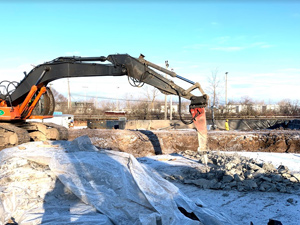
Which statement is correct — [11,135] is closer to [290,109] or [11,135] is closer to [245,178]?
[245,178]

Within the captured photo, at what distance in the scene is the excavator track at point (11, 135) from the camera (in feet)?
31.9

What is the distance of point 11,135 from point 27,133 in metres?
0.54

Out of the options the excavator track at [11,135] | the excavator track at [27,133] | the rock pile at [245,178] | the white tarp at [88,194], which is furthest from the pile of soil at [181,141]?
the white tarp at [88,194]

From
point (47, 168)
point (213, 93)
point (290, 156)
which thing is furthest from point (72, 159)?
point (213, 93)

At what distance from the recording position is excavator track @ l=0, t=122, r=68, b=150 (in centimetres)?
981

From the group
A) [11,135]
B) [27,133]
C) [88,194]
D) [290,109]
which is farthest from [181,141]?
[290,109]

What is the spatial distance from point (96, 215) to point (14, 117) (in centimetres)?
761

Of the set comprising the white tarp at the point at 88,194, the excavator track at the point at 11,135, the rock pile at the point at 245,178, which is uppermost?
the excavator track at the point at 11,135

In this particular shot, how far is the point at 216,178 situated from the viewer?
720 centimetres

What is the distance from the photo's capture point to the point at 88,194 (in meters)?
4.62

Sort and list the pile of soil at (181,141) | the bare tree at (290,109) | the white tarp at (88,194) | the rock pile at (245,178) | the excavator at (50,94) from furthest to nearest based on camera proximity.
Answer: the bare tree at (290,109) < the pile of soil at (181,141) < the excavator at (50,94) < the rock pile at (245,178) < the white tarp at (88,194)

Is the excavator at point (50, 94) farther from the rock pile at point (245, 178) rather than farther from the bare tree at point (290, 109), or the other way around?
the bare tree at point (290, 109)

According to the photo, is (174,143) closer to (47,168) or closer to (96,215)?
(47,168)

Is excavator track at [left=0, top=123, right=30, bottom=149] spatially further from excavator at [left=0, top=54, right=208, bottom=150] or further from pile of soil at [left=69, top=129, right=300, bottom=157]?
pile of soil at [left=69, top=129, right=300, bottom=157]
